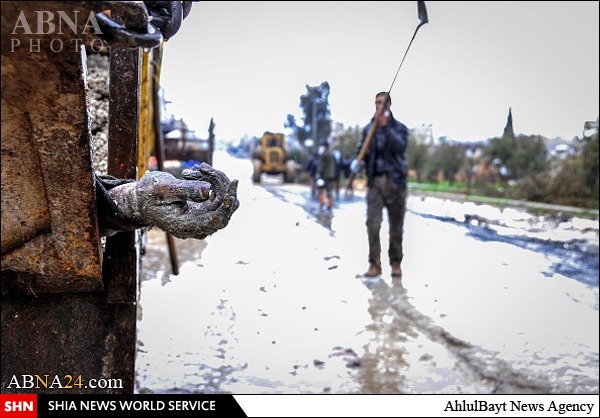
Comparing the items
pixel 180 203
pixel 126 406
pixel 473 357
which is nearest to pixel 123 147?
pixel 180 203

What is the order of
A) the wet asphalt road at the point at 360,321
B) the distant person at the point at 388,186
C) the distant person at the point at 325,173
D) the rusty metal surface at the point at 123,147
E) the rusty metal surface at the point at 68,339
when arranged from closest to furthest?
the rusty metal surface at the point at 68,339
the rusty metal surface at the point at 123,147
the wet asphalt road at the point at 360,321
the distant person at the point at 388,186
the distant person at the point at 325,173

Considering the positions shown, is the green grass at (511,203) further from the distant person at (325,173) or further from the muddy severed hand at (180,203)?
the muddy severed hand at (180,203)

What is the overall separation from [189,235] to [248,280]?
13.9ft

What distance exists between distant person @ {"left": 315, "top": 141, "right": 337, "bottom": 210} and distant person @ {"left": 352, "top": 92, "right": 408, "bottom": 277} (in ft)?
23.5

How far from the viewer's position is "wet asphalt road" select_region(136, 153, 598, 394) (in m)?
3.42

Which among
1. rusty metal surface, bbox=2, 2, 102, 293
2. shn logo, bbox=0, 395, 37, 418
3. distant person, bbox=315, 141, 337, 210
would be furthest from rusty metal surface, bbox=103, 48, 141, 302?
distant person, bbox=315, 141, 337, 210

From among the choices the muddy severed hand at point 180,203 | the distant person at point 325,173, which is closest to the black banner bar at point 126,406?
the muddy severed hand at point 180,203

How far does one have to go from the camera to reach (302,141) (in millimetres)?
28188

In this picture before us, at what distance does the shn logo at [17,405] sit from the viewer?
5.40 ft

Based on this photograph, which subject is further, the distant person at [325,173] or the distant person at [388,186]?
the distant person at [325,173]

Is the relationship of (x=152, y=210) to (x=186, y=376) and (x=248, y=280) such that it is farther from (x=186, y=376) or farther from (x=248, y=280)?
(x=248, y=280)

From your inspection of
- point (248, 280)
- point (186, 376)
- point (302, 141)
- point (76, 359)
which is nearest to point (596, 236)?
point (248, 280)

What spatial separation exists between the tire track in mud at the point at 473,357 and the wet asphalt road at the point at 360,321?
12mm

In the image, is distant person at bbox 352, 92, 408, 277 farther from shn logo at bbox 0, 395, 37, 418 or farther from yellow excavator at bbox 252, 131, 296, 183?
yellow excavator at bbox 252, 131, 296, 183
